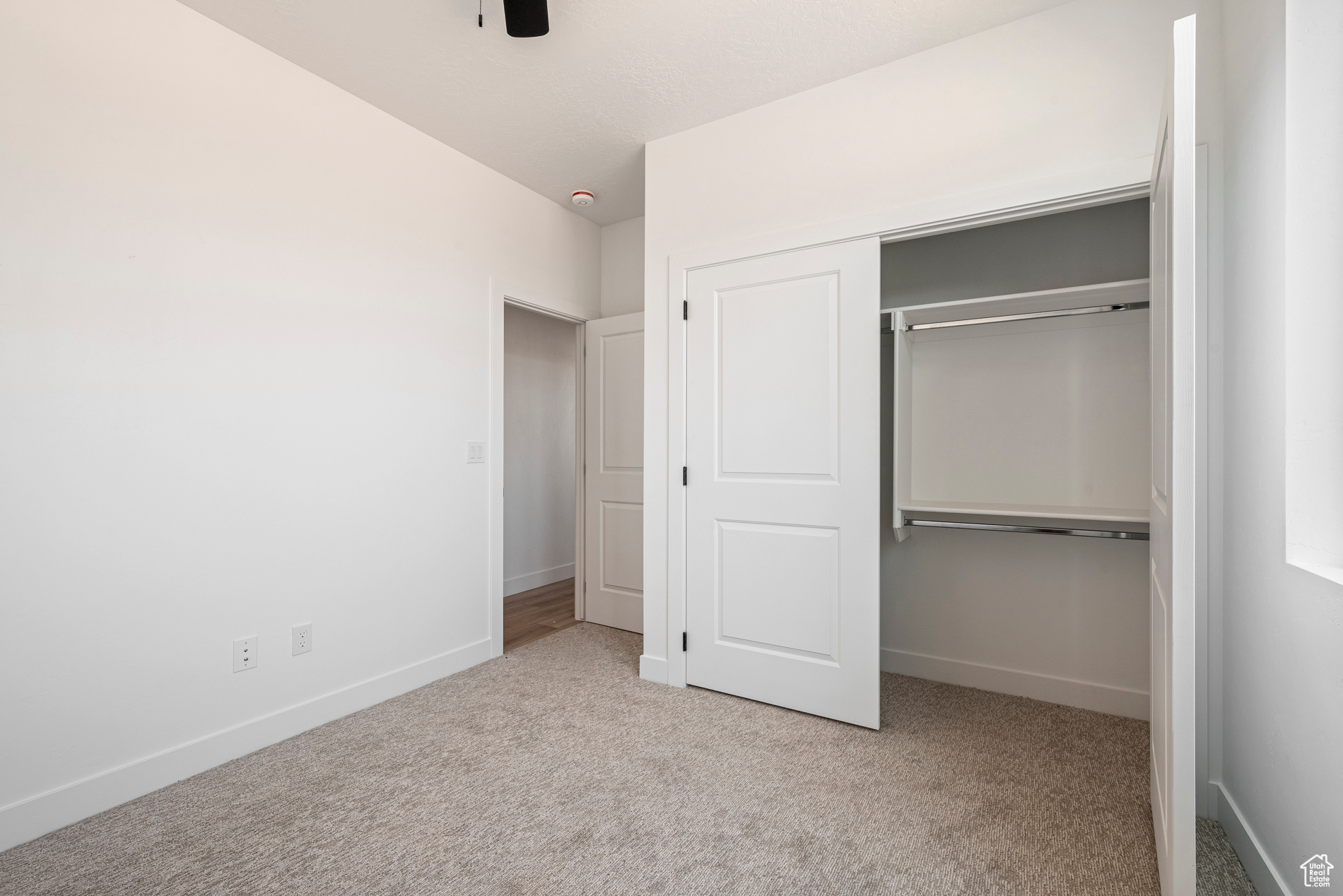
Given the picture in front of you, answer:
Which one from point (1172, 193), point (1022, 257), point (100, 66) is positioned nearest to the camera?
point (1172, 193)

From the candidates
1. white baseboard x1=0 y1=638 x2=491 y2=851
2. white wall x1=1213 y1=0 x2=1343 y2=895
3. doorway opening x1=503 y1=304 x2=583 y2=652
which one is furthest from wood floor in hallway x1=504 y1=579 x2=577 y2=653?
white wall x1=1213 y1=0 x2=1343 y2=895

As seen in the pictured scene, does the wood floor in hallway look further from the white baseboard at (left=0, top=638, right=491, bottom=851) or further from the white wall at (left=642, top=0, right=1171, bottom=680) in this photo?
the white wall at (left=642, top=0, right=1171, bottom=680)

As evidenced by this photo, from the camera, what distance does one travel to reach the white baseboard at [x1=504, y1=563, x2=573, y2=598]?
4.81 metres

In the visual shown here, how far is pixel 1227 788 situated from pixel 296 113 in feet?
13.3

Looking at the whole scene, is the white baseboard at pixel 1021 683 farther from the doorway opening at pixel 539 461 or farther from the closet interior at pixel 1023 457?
the doorway opening at pixel 539 461

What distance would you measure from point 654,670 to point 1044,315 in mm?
2391

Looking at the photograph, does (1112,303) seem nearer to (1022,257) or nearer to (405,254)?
(1022,257)

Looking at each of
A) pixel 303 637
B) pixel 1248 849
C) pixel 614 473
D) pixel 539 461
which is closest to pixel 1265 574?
pixel 1248 849

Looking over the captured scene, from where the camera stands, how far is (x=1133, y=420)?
2.55m

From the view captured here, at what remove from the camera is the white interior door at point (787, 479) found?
2.47 metres

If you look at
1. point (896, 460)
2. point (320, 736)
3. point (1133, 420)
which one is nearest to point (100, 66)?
point (320, 736)

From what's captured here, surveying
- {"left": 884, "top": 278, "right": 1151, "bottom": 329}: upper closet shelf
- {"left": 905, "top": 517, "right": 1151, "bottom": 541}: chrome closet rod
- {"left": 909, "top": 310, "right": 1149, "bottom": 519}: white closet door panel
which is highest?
{"left": 884, "top": 278, "right": 1151, "bottom": 329}: upper closet shelf

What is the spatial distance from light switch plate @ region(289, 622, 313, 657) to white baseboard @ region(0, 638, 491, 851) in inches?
8.6

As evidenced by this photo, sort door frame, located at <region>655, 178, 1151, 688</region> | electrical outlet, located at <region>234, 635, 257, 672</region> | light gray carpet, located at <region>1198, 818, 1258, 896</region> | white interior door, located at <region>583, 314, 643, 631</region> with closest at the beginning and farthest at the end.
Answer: light gray carpet, located at <region>1198, 818, 1258, 896</region> → electrical outlet, located at <region>234, 635, 257, 672</region> → door frame, located at <region>655, 178, 1151, 688</region> → white interior door, located at <region>583, 314, 643, 631</region>
